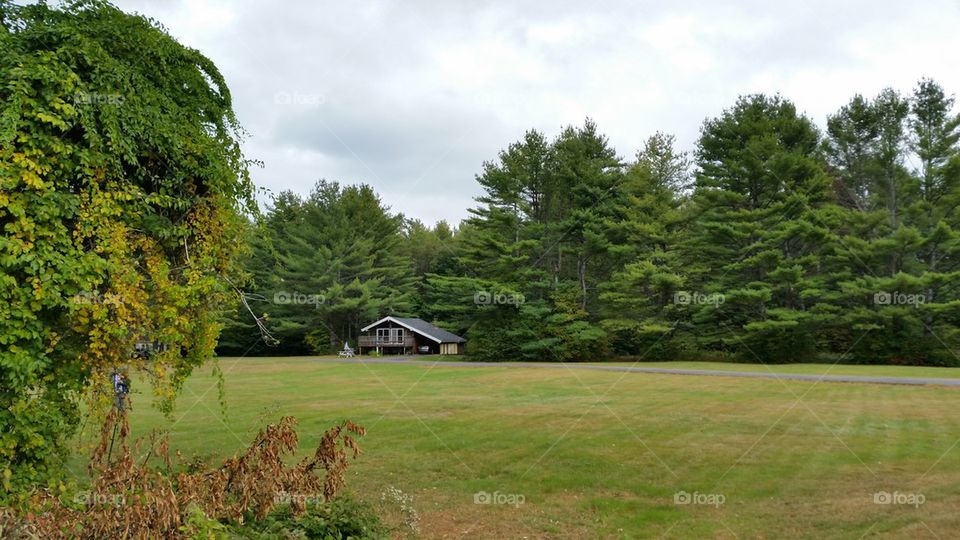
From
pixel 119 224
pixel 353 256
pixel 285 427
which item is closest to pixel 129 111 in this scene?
pixel 119 224

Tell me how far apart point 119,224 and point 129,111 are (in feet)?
4.39

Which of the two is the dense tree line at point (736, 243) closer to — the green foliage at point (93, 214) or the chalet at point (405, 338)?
the chalet at point (405, 338)

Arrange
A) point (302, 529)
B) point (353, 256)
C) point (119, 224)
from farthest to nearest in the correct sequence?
point (353, 256), point (119, 224), point (302, 529)

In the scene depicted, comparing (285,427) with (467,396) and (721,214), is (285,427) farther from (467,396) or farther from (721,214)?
(721,214)

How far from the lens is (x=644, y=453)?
35.1 ft

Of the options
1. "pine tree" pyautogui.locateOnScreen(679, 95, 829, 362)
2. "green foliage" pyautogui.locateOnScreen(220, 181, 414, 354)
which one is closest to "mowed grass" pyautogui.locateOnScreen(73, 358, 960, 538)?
"pine tree" pyautogui.locateOnScreen(679, 95, 829, 362)

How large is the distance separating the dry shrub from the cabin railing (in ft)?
154

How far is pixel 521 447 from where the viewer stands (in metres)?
11.4

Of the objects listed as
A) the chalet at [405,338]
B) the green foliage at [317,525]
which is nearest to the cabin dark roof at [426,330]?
the chalet at [405,338]

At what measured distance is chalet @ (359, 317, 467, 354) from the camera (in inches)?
2082

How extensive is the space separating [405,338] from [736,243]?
2991 centimetres

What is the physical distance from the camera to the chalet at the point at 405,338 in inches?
2082

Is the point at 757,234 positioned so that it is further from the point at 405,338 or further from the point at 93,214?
the point at 93,214

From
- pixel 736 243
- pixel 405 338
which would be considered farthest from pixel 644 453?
pixel 405 338
